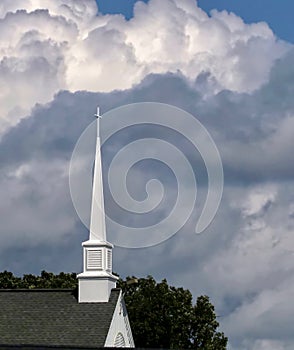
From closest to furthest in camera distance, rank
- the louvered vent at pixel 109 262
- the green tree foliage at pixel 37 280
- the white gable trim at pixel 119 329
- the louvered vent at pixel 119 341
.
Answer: the white gable trim at pixel 119 329
the louvered vent at pixel 119 341
the louvered vent at pixel 109 262
the green tree foliage at pixel 37 280

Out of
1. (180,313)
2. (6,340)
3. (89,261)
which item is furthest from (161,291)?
(6,340)

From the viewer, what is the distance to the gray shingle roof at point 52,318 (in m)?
60.4

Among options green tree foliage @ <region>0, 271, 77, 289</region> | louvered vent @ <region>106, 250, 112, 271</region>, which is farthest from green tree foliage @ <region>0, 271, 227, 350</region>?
louvered vent @ <region>106, 250, 112, 271</region>

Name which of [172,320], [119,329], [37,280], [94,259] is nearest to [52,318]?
[119,329]

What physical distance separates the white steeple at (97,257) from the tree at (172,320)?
49.0ft

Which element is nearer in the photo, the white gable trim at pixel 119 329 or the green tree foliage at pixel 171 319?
the white gable trim at pixel 119 329

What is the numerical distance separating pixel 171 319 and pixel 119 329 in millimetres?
17782

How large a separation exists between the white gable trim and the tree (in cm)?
1447

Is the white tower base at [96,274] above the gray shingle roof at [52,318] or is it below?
above

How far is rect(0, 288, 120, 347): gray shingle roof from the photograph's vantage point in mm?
60438

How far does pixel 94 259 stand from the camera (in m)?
65.2

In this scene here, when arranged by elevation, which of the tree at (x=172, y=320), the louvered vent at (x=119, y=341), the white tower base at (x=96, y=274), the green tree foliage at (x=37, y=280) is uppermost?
the green tree foliage at (x=37, y=280)

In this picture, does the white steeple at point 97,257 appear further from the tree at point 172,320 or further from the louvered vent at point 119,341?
the tree at point 172,320

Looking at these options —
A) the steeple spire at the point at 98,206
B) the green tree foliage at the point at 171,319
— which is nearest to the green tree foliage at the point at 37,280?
the green tree foliage at the point at 171,319
